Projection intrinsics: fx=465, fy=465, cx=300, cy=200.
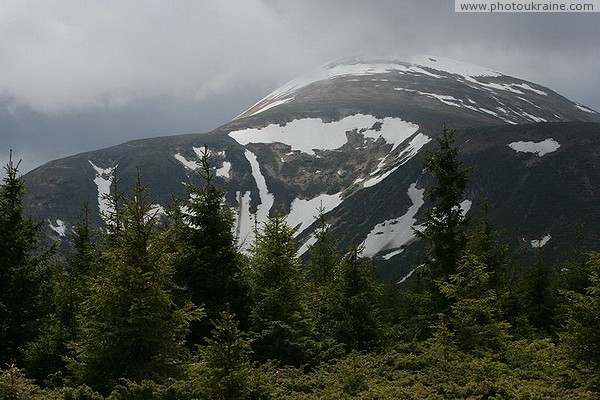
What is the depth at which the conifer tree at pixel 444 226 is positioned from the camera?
1994 cm

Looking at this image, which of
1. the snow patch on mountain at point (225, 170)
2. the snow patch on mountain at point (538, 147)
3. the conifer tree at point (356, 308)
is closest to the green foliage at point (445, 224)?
the conifer tree at point (356, 308)

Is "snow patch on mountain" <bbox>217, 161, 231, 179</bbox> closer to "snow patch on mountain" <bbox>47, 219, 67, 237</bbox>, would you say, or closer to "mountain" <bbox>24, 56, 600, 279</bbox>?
"mountain" <bbox>24, 56, 600, 279</bbox>

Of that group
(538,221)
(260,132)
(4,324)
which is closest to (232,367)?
(4,324)

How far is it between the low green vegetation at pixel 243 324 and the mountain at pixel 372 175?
26708 millimetres

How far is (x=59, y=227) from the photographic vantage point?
5266 inches

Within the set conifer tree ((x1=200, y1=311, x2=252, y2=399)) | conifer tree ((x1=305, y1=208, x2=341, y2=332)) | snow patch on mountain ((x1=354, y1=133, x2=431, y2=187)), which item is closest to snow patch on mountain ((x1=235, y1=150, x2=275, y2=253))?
snow patch on mountain ((x1=354, y1=133, x2=431, y2=187))

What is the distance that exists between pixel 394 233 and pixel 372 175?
162 ft

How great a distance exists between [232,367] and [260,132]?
189145 mm

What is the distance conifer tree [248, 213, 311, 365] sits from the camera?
15406 millimetres

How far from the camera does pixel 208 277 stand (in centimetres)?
1683

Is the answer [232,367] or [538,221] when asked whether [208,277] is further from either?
[538,221]

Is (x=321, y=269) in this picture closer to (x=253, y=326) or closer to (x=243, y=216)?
(x=253, y=326)

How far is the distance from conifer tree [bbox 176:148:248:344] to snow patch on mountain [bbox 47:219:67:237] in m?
128

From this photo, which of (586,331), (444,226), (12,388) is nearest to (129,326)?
(12,388)
